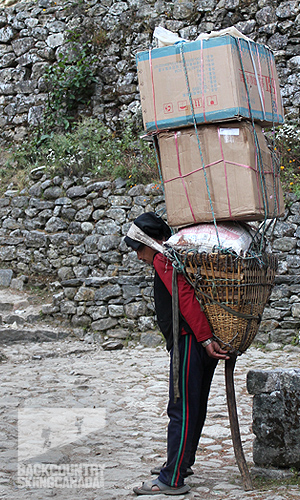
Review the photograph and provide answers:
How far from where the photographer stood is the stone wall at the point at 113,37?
9.36 metres

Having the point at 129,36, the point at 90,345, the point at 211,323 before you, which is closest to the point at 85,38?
the point at 129,36

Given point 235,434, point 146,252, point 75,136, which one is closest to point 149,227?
point 146,252

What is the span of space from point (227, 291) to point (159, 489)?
1141 mm

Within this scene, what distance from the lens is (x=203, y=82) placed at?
9.69 ft

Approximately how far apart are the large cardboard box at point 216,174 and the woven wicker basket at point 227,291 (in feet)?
0.85

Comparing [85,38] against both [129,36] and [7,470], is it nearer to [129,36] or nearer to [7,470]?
[129,36]

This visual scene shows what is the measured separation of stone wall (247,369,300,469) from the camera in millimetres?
3098

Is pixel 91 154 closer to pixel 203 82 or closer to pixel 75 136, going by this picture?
pixel 75 136

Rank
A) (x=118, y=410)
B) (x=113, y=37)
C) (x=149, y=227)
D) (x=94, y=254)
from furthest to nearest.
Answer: (x=113, y=37) → (x=94, y=254) → (x=118, y=410) → (x=149, y=227)

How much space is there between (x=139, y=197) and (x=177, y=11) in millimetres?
4109

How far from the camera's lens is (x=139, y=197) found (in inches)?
345

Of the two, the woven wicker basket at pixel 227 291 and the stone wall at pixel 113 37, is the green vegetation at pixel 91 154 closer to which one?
the stone wall at pixel 113 37

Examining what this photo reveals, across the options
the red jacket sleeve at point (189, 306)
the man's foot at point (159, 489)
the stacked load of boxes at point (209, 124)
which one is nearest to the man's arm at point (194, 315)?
the red jacket sleeve at point (189, 306)

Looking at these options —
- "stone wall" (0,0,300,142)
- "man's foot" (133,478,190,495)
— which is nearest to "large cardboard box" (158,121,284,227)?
"man's foot" (133,478,190,495)
